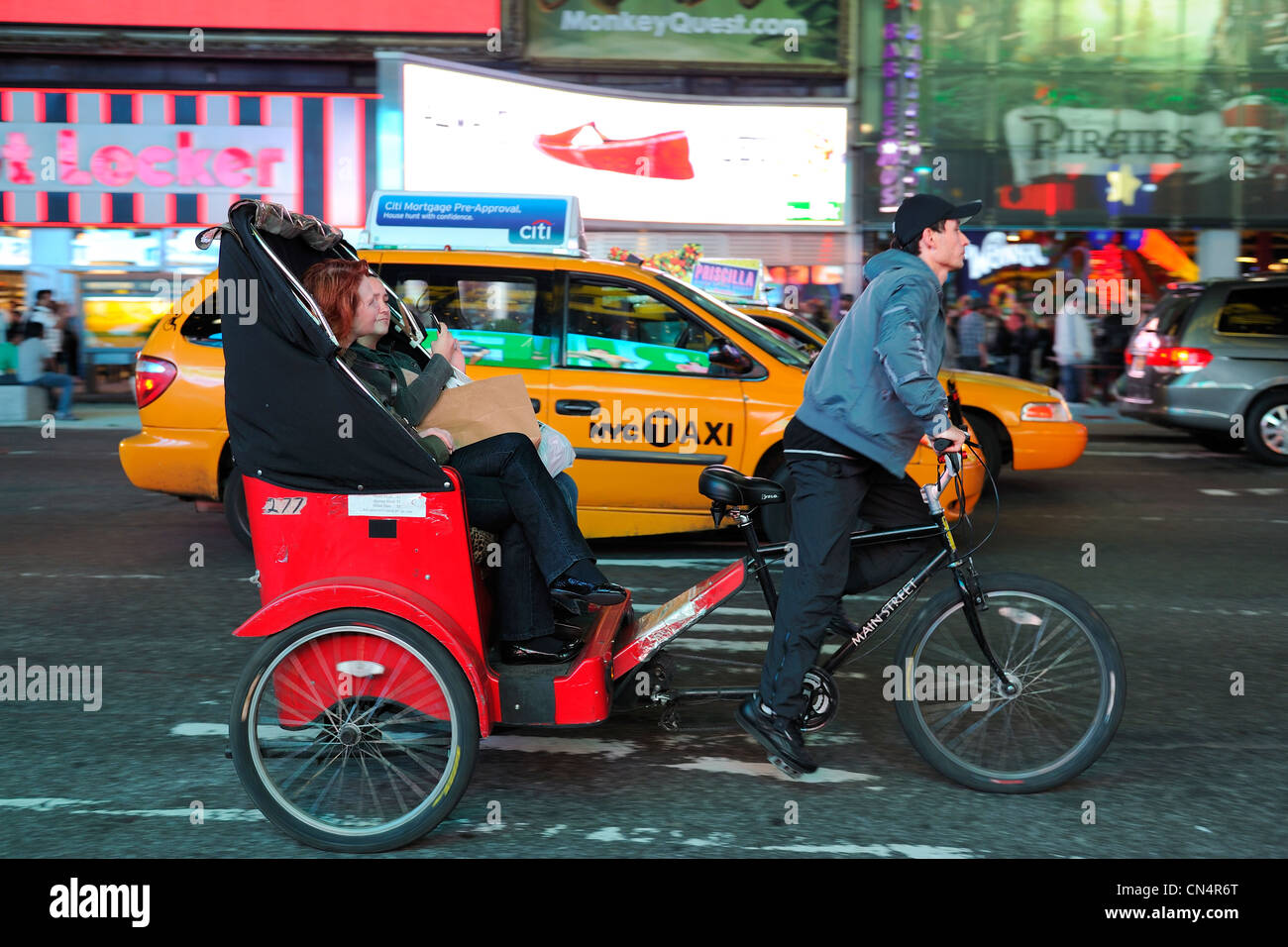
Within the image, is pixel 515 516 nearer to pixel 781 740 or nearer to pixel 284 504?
pixel 284 504

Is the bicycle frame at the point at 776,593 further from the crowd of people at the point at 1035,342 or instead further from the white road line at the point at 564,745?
the crowd of people at the point at 1035,342

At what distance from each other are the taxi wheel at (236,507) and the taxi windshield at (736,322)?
2880 millimetres

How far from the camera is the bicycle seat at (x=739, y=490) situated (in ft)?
13.4

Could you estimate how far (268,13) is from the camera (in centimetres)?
2047

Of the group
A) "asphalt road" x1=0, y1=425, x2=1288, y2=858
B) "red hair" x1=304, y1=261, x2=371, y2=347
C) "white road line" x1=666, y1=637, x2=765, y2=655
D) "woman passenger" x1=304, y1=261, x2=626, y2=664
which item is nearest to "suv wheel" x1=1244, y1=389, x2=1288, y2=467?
"asphalt road" x1=0, y1=425, x2=1288, y2=858

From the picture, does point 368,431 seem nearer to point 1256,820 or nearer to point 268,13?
point 1256,820

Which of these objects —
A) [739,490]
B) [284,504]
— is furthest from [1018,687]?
[284,504]

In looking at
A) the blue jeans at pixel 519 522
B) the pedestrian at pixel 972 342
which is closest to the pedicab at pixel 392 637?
the blue jeans at pixel 519 522

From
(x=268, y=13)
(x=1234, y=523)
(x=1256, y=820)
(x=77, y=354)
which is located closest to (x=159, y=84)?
(x=268, y=13)

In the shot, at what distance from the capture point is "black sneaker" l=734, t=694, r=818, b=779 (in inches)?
163

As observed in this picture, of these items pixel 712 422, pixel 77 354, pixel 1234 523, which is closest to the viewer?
pixel 712 422

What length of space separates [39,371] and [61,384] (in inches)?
13.2

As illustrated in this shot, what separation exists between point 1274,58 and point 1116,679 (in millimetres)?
20804

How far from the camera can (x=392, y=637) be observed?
12.2 feet
